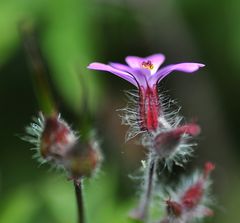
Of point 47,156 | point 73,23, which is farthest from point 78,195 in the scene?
point 73,23

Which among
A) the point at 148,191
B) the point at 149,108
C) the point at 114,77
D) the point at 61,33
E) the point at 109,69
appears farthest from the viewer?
the point at 114,77

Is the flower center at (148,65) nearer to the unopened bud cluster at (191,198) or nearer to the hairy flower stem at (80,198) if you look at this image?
the unopened bud cluster at (191,198)

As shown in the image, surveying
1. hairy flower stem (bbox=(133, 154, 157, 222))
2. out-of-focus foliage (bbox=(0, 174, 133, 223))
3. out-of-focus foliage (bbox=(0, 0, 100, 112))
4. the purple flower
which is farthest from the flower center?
out-of-focus foliage (bbox=(0, 0, 100, 112))

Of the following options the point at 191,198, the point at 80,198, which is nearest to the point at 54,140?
the point at 80,198

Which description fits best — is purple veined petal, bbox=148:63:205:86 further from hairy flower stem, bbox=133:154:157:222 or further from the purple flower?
hairy flower stem, bbox=133:154:157:222

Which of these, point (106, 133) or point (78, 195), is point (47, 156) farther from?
point (106, 133)

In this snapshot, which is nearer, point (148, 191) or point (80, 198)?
point (80, 198)

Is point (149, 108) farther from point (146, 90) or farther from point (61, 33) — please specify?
point (61, 33)
